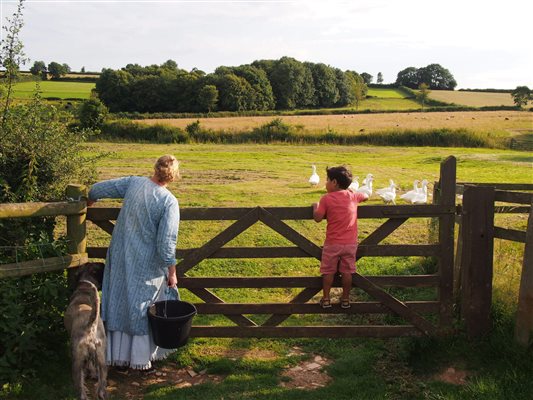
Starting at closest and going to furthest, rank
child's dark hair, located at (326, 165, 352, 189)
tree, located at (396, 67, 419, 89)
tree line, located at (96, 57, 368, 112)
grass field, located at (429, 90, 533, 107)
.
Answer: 1. child's dark hair, located at (326, 165, 352, 189)
2. tree line, located at (96, 57, 368, 112)
3. grass field, located at (429, 90, 533, 107)
4. tree, located at (396, 67, 419, 89)

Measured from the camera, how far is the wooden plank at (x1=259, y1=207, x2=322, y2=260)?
245 inches

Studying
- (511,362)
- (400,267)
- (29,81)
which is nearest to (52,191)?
(29,81)

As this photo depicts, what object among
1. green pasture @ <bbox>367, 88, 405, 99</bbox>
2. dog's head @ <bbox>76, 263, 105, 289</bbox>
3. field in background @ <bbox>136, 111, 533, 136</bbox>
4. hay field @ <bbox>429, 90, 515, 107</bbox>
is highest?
green pasture @ <bbox>367, 88, 405, 99</bbox>

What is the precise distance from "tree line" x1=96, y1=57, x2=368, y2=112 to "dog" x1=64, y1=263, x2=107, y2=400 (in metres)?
76.2

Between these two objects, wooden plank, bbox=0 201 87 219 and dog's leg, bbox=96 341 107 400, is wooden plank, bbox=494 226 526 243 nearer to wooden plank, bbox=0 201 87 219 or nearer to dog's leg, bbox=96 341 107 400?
dog's leg, bbox=96 341 107 400

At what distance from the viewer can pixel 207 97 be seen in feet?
285

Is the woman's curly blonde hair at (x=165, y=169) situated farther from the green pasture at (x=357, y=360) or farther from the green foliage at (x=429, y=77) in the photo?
the green foliage at (x=429, y=77)

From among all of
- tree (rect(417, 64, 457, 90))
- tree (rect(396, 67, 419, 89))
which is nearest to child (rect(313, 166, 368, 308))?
tree (rect(396, 67, 419, 89))

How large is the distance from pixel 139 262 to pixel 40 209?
116 cm

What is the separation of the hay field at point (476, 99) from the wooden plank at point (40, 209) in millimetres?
103666

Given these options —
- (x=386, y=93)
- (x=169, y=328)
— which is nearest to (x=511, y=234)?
(x=169, y=328)

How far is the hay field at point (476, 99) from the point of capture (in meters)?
103

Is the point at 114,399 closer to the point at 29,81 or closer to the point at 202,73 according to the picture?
the point at 29,81

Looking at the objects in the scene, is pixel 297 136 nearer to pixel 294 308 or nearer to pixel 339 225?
pixel 294 308
